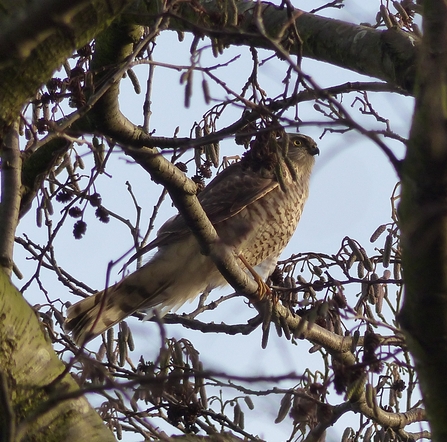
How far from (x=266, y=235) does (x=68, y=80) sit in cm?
264

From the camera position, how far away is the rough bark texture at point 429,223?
142cm

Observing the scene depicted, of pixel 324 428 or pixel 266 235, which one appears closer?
pixel 324 428

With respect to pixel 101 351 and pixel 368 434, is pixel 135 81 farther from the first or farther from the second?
pixel 368 434

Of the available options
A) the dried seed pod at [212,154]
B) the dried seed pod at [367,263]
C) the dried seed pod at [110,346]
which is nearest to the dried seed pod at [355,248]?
the dried seed pod at [367,263]

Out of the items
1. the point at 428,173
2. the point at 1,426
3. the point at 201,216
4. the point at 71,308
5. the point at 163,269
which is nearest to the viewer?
the point at 428,173

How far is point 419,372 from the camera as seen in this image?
169 cm

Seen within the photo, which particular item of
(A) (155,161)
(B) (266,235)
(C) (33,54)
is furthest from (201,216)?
(B) (266,235)

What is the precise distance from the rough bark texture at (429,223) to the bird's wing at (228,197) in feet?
12.4

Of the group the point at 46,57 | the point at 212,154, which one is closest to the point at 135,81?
the point at 212,154

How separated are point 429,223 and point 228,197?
4136 mm

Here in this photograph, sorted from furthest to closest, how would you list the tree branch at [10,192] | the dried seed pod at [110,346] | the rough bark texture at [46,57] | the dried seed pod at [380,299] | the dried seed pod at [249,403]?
1. the dried seed pod at [110,346]
2. the dried seed pod at [380,299]
3. the dried seed pod at [249,403]
4. the tree branch at [10,192]
5. the rough bark texture at [46,57]

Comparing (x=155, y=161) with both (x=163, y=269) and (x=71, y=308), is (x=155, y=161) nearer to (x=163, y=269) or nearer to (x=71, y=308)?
(x=71, y=308)

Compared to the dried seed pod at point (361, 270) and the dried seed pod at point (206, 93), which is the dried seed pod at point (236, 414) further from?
the dried seed pod at point (206, 93)

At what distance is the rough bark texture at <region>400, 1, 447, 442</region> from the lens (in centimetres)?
142
